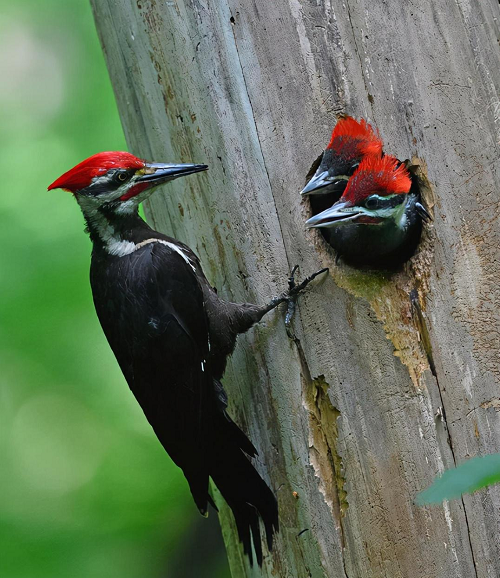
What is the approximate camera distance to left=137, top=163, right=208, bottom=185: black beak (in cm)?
225

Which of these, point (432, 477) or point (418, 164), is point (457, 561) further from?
point (418, 164)

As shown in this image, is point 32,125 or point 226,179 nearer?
point 226,179

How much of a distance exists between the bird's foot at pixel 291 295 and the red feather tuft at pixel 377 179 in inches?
10.1

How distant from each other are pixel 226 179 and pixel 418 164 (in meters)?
0.59

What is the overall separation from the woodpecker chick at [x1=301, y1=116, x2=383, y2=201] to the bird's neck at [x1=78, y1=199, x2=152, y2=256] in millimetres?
753

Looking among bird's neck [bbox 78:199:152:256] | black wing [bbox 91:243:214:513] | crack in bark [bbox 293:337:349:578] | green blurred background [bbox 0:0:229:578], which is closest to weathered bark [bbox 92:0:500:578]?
crack in bark [bbox 293:337:349:578]

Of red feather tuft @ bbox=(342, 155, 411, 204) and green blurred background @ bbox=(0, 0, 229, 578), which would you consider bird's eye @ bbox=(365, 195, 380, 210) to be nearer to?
red feather tuft @ bbox=(342, 155, 411, 204)

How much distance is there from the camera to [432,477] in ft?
6.12

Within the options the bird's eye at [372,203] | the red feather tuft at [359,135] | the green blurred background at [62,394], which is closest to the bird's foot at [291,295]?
the bird's eye at [372,203]

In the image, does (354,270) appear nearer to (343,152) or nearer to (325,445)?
(343,152)

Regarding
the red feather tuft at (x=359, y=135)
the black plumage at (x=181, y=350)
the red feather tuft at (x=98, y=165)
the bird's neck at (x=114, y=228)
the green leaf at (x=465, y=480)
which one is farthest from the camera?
the bird's neck at (x=114, y=228)

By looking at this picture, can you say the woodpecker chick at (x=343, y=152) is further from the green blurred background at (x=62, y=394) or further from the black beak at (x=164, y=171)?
the green blurred background at (x=62, y=394)

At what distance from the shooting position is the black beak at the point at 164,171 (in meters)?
2.25

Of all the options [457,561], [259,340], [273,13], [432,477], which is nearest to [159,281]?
[259,340]
